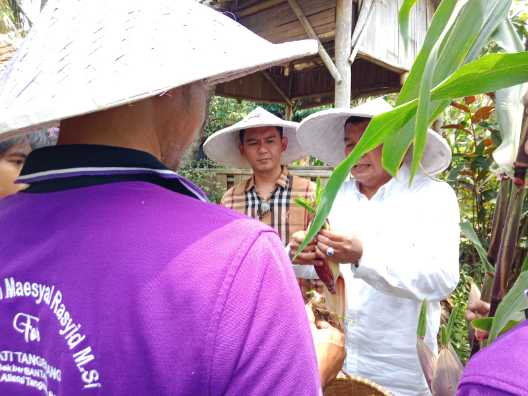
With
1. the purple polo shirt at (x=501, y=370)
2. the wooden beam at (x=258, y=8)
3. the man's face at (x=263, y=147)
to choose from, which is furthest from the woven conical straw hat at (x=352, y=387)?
the wooden beam at (x=258, y=8)

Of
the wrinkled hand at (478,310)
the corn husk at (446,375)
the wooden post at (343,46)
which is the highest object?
the wooden post at (343,46)

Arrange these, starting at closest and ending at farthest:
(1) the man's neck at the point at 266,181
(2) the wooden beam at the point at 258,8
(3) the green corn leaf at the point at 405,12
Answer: (3) the green corn leaf at the point at 405,12 → (1) the man's neck at the point at 266,181 → (2) the wooden beam at the point at 258,8

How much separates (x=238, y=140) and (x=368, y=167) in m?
1.17

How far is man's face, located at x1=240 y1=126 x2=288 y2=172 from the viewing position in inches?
95.3

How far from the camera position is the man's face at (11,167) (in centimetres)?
142

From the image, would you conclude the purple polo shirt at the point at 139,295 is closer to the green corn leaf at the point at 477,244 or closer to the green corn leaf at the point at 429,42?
the green corn leaf at the point at 429,42

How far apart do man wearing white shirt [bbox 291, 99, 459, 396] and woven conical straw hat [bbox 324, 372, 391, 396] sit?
311mm

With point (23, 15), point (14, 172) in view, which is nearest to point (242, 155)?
point (14, 172)

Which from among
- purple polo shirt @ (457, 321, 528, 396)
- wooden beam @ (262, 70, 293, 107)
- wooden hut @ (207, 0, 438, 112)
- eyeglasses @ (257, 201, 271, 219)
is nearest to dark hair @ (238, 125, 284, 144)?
eyeglasses @ (257, 201, 271, 219)

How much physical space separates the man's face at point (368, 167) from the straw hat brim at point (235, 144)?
72 cm

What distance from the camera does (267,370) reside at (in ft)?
1.79

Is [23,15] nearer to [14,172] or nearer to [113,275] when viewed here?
[14,172]

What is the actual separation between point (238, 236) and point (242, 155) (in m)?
2.12

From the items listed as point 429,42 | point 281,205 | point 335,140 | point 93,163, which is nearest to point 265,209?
point 281,205
